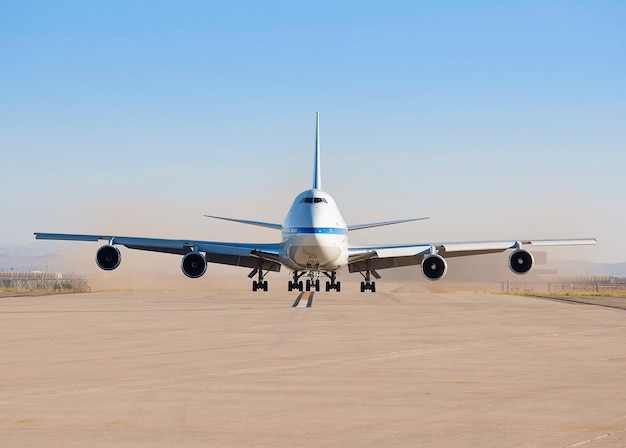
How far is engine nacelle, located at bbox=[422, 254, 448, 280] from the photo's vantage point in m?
50.0

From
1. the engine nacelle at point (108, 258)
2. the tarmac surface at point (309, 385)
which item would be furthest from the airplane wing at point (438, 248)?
the tarmac surface at point (309, 385)

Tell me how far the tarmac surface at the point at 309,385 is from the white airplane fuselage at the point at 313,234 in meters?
23.5

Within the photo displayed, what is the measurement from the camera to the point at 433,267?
5019cm

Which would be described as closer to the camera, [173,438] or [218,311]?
[173,438]

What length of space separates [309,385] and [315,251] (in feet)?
117

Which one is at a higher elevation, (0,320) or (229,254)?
(229,254)

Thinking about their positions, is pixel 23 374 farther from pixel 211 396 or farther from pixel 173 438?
pixel 173 438

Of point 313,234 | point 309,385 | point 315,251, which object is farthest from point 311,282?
point 309,385

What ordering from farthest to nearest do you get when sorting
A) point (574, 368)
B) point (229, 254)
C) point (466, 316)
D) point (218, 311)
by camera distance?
point (229, 254), point (218, 311), point (466, 316), point (574, 368)

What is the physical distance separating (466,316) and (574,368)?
15.0 metres

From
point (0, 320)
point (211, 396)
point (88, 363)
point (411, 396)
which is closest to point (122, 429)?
point (211, 396)

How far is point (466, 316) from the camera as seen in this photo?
2916 cm

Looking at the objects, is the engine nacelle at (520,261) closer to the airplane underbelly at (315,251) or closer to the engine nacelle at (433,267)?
the engine nacelle at (433,267)

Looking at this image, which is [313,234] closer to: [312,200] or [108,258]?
[312,200]
